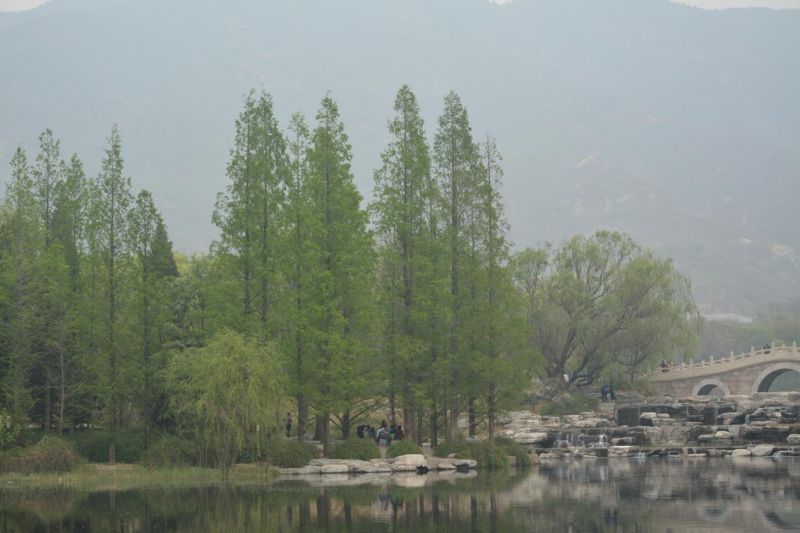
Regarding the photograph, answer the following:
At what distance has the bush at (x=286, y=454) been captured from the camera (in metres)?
40.4

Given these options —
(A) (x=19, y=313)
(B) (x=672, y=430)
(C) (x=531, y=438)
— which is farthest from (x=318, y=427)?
(B) (x=672, y=430)

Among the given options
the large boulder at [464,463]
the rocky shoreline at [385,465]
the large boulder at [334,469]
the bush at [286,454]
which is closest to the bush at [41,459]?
the bush at [286,454]

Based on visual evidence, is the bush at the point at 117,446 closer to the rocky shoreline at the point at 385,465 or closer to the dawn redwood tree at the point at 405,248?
the rocky shoreline at the point at 385,465

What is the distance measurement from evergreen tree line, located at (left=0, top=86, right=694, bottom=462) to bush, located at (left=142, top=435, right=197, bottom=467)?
94cm

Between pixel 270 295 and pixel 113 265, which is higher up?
pixel 113 265

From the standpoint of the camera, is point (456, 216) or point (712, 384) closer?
point (456, 216)

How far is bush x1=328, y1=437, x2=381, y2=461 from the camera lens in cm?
4206

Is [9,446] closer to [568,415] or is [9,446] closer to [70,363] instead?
[70,363]

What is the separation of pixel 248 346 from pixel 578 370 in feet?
132

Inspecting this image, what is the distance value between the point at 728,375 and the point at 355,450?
45.5 m

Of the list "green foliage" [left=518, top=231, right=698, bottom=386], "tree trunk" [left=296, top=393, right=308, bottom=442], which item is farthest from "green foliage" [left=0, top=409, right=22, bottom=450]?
"green foliage" [left=518, top=231, right=698, bottom=386]

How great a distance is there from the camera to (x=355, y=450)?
42281 mm

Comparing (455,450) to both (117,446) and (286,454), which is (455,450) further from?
(117,446)

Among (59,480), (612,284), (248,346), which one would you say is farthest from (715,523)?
(612,284)
